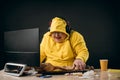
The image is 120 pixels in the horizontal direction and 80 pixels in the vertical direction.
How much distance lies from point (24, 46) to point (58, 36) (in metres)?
0.72

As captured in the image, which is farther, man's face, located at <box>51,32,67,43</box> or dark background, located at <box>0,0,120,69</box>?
dark background, located at <box>0,0,120,69</box>

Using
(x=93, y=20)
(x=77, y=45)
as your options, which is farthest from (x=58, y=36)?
(x=93, y=20)

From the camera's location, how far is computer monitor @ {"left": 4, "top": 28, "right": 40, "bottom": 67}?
189 cm

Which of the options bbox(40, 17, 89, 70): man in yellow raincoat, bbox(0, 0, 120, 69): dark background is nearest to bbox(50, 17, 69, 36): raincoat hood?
bbox(40, 17, 89, 70): man in yellow raincoat

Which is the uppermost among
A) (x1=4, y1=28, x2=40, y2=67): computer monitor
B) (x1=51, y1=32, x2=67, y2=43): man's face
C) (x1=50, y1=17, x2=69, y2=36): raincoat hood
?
(x1=50, y1=17, x2=69, y2=36): raincoat hood

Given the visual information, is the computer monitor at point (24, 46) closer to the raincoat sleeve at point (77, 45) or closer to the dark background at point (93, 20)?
the raincoat sleeve at point (77, 45)

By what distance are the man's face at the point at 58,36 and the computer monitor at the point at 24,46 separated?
667 millimetres

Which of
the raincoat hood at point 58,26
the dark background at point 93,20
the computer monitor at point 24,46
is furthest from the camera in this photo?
the dark background at point 93,20

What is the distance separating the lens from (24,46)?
1927mm

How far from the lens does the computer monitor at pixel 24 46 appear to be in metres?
1.89

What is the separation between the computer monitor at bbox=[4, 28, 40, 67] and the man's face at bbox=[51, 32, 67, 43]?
667 mm

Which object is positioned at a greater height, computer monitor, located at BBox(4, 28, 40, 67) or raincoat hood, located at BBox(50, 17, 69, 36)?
raincoat hood, located at BBox(50, 17, 69, 36)

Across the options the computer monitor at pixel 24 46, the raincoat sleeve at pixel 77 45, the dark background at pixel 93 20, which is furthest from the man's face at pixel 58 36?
the dark background at pixel 93 20

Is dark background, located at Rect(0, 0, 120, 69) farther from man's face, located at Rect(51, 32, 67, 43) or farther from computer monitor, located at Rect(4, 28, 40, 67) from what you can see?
computer monitor, located at Rect(4, 28, 40, 67)
